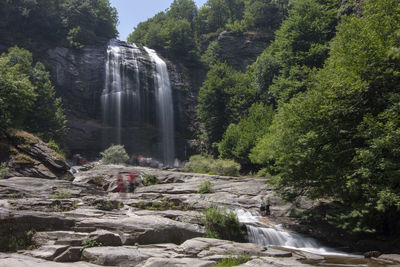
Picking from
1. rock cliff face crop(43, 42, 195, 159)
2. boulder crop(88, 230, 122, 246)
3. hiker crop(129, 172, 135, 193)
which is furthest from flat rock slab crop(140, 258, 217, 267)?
rock cliff face crop(43, 42, 195, 159)

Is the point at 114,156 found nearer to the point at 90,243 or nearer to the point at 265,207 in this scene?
the point at 265,207

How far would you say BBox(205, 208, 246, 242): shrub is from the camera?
12.5 m

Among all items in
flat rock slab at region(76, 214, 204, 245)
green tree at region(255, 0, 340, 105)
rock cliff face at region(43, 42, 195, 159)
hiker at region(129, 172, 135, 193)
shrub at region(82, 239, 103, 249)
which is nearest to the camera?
shrub at region(82, 239, 103, 249)

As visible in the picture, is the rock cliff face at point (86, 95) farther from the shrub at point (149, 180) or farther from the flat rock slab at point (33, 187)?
the flat rock slab at point (33, 187)

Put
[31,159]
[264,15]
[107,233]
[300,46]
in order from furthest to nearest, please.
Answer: [264,15]
[300,46]
[31,159]
[107,233]

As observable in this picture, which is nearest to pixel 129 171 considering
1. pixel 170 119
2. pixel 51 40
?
pixel 170 119

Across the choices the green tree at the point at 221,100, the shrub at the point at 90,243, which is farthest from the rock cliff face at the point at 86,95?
the shrub at the point at 90,243

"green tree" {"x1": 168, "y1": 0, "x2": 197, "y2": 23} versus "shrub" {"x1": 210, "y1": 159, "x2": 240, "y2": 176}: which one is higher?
"green tree" {"x1": 168, "y1": 0, "x2": 197, "y2": 23}

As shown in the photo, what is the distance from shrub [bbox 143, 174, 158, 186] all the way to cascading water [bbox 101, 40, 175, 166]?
743 inches

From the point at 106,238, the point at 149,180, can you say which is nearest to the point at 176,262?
the point at 106,238

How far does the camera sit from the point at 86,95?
37.4m

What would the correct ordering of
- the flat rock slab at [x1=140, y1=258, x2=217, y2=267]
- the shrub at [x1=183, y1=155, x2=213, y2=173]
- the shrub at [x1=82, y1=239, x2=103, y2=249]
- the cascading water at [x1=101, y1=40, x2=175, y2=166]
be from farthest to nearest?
the cascading water at [x1=101, y1=40, x2=175, y2=166]
the shrub at [x1=183, y1=155, x2=213, y2=173]
the shrub at [x1=82, y1=239, x2=103, y2=249]
the flat rock slab at [x1=140, y1=258, x2=217, y2=267]

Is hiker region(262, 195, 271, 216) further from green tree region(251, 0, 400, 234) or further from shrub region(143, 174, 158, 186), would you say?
shrub region(143, 174, 158, 186)

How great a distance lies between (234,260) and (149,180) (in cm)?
1266
